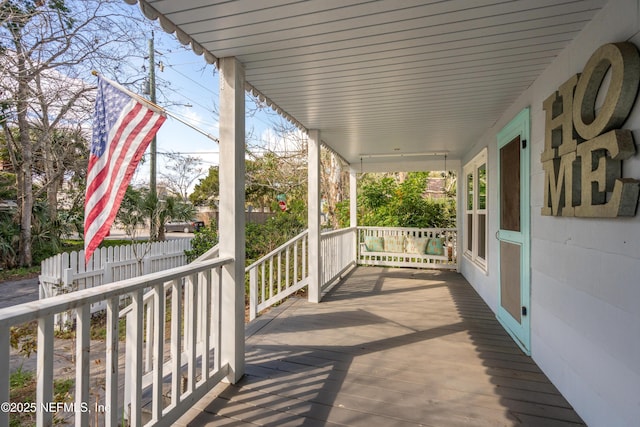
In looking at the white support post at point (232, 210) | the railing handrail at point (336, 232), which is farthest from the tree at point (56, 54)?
the railing handrail at point (336, 232)

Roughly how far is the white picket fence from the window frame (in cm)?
546

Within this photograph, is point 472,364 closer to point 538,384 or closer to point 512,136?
point 538,384

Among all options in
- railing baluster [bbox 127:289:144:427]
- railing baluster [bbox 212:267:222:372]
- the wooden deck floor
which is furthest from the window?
railing baluster [bbox 127:289:144:427]

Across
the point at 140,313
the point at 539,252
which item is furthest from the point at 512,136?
the point at 140,313

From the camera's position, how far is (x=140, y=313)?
153cm

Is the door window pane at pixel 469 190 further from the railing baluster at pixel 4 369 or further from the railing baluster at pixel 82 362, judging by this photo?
the railing baluster at pixel 4 369

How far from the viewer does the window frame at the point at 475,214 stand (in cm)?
437

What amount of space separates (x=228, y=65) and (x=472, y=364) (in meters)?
2.96

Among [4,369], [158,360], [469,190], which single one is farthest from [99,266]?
[469,190]

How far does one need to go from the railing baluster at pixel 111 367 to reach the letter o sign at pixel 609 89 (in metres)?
2.46

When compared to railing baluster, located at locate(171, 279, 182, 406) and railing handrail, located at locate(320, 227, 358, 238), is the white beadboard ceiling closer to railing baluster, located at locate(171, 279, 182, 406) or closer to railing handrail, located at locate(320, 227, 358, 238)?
railing baluster, located at locate(171, 279, 182, 406)

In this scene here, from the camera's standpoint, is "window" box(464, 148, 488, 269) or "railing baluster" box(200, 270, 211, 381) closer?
"railing baluster" box(200, 270, 211, 381)

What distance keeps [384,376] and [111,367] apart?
1765 millimetres

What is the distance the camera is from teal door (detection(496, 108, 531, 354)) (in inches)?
108
